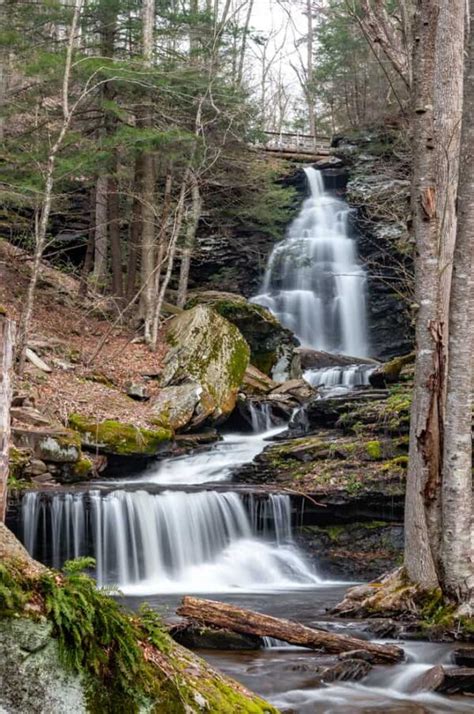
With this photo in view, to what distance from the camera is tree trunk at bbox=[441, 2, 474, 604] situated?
689 centimetres

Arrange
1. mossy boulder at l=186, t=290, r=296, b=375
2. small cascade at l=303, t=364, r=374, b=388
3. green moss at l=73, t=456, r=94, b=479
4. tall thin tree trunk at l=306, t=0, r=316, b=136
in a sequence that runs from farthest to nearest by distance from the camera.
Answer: tall thin tree trunk at l=306, t=0, r=316, b=136
mossy boulder at l=186, t=290, r=296, b=375
small cascade at l=303, t=364, r=374, b=388
green moss at l=73, t=456, r=94, b=479

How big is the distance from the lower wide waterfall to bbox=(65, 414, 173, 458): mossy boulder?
5.25 feet

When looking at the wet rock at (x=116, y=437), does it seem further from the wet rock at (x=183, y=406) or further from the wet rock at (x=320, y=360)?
the wet rock at (x=320, y=360)

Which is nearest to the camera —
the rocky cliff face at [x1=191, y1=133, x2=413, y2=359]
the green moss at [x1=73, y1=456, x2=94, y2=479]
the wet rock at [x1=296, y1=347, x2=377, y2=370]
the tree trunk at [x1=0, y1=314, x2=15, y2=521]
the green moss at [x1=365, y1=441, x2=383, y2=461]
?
the tree trunk at [x1=0, y1=314, x2=15, y2=521]

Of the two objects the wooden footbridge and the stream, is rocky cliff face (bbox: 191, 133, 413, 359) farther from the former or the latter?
the stream

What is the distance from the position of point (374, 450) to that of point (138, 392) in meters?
4.81

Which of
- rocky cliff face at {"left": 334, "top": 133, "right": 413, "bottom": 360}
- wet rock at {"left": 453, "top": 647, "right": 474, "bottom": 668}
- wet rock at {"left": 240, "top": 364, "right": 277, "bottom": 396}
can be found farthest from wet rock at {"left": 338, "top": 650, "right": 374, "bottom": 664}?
rocky cliff face at {"left": 334, "top": 133, "right": 413, "bottom": 360}

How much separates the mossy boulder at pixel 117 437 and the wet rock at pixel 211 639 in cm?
564

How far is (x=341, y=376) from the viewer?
1811 centimetres

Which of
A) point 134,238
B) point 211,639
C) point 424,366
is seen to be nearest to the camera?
point 211,639

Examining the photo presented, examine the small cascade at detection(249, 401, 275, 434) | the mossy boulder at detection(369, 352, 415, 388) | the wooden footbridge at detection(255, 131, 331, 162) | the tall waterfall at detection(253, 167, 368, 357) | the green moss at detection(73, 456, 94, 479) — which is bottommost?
the green moss at detection(73, 456, 94, 479)

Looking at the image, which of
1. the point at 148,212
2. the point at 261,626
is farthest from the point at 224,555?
the point at 148,212

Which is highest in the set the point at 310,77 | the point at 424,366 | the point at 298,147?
the point at 310,77

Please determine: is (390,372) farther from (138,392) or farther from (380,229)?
(380,229)
